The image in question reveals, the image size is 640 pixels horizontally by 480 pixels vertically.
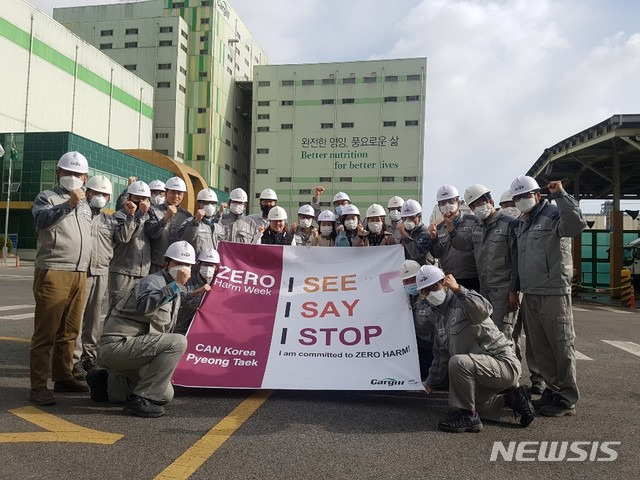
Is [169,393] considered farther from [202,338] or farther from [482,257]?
[482,257]

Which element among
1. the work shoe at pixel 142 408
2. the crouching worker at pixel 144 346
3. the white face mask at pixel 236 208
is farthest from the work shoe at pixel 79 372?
the white face mask at pixel 236 208

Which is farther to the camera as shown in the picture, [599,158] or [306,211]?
[599,158]

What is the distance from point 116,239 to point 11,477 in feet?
11.0

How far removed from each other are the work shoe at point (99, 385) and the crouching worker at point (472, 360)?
10.1ft

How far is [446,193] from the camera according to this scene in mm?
6207

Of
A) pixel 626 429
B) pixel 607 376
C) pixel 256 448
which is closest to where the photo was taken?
pixel 256 448

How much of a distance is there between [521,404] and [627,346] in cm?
611

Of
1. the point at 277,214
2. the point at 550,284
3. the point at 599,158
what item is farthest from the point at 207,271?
the point at 599,158

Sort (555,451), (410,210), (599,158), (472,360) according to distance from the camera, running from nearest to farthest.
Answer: (555,451), (472,360), (410,210), (599,158)

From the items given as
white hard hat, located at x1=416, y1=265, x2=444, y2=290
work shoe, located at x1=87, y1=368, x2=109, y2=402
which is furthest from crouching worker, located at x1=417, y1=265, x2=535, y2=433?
work shoe, located at x1=87, y1=368, x2=109, y2=402

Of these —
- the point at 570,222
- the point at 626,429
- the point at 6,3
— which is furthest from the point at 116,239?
the point at 6,3

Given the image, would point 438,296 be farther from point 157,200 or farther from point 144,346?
point 157,200

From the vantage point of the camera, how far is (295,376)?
204 inches

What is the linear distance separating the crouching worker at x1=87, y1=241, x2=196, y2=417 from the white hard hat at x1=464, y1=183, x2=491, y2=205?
309cm
